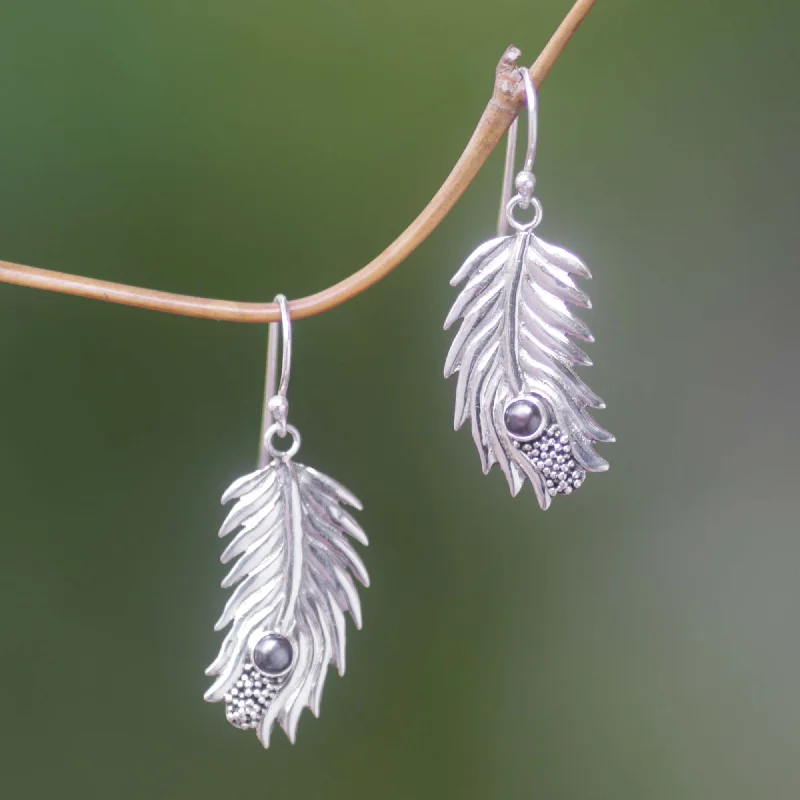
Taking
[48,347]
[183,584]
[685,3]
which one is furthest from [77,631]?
[685,3]

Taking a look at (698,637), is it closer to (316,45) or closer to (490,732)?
(490,732)

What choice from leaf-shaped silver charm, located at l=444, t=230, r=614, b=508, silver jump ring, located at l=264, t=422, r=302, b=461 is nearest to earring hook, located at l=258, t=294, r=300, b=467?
silver jump ring, located at l=264, t=422, r=302, b=461

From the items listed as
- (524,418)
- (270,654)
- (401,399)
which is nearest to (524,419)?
(524,418)

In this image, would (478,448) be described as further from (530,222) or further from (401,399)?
(401,399)

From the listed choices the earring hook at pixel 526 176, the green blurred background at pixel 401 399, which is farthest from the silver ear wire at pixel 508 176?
the green blurred background at pixel 401 399

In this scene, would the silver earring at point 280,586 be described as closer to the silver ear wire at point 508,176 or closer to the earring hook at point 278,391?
the earring hook at point 278,391

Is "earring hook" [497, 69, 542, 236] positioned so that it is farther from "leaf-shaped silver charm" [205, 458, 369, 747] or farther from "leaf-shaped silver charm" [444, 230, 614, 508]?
"leaf-shaped silver charm" [205, 458, 369, 747]

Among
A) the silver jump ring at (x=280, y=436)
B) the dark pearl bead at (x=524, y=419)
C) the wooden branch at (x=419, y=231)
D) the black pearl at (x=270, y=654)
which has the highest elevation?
the wooden branch at (x=419, y=231)
